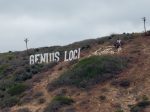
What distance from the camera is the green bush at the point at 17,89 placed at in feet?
245

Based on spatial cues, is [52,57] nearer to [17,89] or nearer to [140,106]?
[17,89]

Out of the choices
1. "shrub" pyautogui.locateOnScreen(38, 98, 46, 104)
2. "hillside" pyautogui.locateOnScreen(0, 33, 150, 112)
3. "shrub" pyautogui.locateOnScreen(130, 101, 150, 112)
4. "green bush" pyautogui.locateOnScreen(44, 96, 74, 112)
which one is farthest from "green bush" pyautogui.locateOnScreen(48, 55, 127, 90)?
"shrub" pyautogui.locateOnScreen(130, 101, 150, 112)

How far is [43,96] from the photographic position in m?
71.1

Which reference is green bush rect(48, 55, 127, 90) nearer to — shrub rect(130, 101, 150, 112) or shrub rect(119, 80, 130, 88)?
shrub rect(119, 80, 130, 88)

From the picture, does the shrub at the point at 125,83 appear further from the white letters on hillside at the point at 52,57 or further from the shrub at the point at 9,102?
the white letters on hillside at the point at 52,57

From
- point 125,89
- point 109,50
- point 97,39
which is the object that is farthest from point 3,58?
point 125,89

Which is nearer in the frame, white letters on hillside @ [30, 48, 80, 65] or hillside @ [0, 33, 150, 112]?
hillside @ [0, 33, 150, 112]

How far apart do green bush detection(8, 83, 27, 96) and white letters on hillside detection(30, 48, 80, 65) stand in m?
9.39

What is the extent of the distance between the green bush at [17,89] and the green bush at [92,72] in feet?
12.8

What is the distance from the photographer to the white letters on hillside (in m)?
84.1

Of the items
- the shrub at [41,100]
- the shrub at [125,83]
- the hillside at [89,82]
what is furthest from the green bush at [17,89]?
the shrub at [125,83]

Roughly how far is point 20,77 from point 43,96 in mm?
10850

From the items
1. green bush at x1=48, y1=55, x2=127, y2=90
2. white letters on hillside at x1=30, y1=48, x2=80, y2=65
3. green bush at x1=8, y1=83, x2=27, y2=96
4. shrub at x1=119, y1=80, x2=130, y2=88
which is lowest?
green bush at x1=8, y1=83, x2=27, y2=96

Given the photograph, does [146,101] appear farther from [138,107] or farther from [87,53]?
[87,53]
